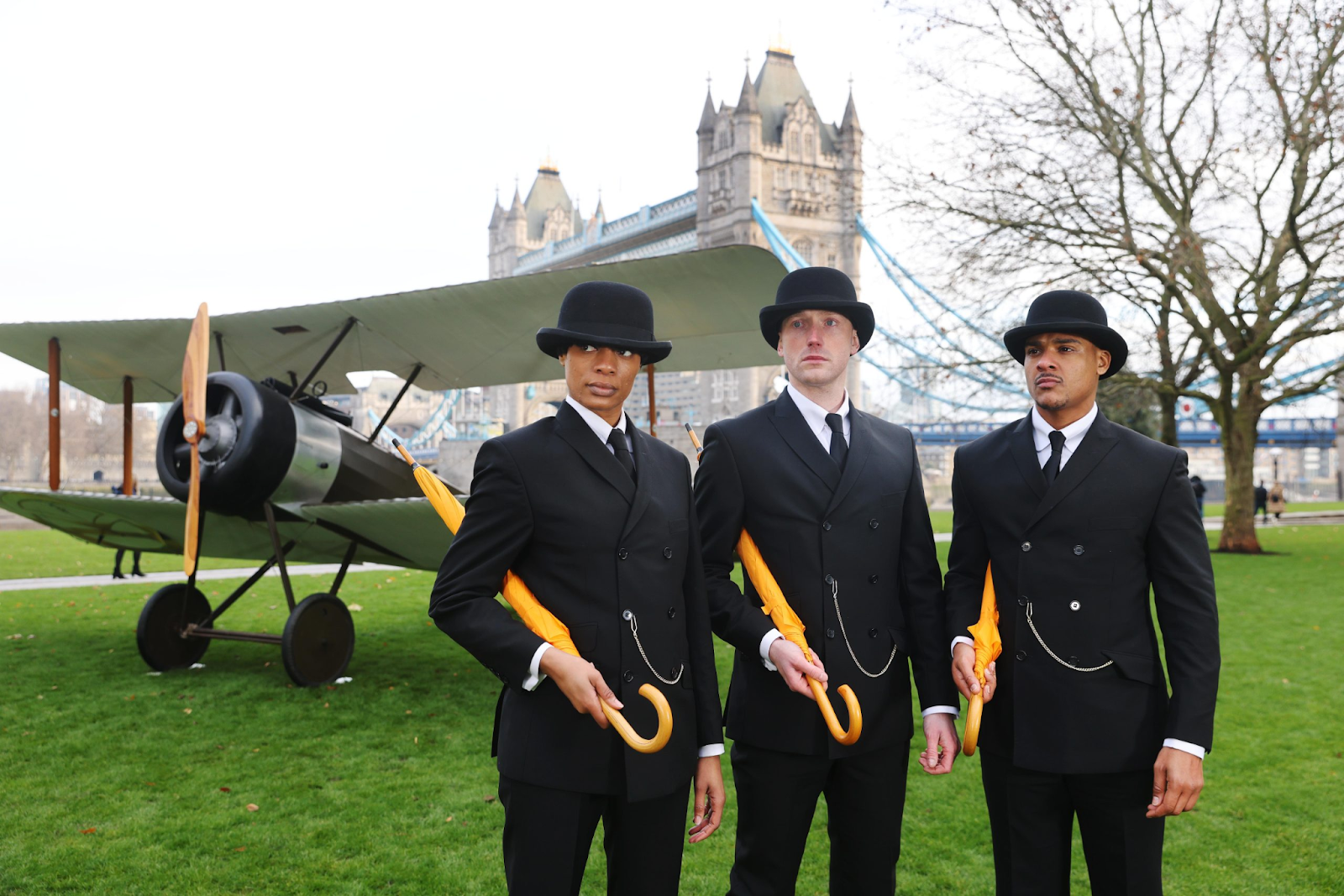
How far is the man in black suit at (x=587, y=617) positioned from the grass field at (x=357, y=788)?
5.81ft

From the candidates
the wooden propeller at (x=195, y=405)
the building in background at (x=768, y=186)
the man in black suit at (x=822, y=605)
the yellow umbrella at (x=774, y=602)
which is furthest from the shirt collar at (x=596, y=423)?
the building in background at (x=768, y=186)

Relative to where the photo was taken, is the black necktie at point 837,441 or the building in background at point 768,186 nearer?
the black necktie at point 837,441

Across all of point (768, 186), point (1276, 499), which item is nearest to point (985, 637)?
point (1276, 499)

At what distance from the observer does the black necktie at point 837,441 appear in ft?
8.80

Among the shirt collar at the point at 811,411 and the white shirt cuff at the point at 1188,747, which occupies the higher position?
the shirt collar at the point at 811,411

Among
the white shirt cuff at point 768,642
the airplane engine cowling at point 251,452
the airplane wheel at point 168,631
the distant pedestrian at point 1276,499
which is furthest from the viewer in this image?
the distant pedestrian at point 1276,499

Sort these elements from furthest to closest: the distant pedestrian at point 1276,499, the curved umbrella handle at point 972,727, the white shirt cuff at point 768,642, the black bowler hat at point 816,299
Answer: the distant pedestrian at point 1276,499 < the black bowler hat at point 816,299 < the white shirt cuff at point 768,642 < the curved umbrella handle at point 972,727

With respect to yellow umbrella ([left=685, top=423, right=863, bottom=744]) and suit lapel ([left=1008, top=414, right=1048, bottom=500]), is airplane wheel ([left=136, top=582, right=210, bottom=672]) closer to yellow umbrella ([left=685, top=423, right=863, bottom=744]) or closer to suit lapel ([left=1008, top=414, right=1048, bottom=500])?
yellow umbrella ([left=685, top=423, right=863, bottom=744])

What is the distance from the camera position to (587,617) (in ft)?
7.40

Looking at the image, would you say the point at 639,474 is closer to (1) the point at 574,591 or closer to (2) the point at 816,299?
(1) the point at 574,591

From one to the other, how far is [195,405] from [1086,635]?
21.1 ft

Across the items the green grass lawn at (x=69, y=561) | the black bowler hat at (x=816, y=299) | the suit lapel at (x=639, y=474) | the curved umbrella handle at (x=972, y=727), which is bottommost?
the green grass lawn at (x=69, y=561)

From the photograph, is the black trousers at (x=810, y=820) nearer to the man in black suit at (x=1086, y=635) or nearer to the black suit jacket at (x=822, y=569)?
the black suit jacket at (x=822, y=569)

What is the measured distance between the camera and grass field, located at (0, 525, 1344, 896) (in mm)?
3922
